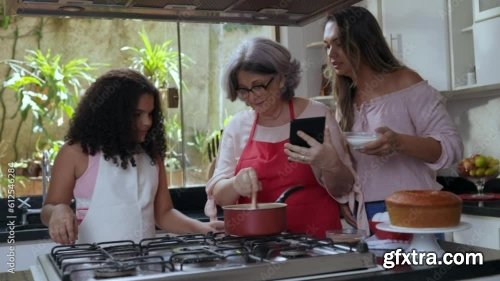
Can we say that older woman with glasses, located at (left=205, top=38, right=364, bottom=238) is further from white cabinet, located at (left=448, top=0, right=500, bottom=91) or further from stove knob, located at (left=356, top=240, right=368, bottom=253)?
white cabinet, located at (left=448, top=0, right=500, bottom=91)

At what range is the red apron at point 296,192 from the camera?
4.92ft

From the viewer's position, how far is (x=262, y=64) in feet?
5.00

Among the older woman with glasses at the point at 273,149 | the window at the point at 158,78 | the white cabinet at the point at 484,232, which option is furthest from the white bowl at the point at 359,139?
the window at the point at 158,78

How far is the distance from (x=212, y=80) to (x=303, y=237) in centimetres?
195

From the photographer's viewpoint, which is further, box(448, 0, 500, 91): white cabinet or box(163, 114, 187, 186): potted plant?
box(163, 114, 187, 186): potted plant

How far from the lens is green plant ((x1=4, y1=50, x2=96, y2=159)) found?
2.79 meters

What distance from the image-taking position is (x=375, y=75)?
1.67 meters

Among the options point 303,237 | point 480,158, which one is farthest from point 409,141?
point 480,158

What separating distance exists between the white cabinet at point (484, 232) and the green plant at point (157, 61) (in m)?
1.51

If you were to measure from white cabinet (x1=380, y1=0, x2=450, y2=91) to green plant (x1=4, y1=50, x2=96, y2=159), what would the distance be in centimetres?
152

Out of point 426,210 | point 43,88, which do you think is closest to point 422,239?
point 426,210

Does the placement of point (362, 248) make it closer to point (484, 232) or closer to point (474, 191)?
point (484, 232)

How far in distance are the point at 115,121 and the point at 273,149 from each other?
0.42 meters

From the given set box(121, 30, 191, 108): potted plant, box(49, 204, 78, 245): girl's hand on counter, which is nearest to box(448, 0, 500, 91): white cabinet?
box(121, 30, 191, 108): potted plant
